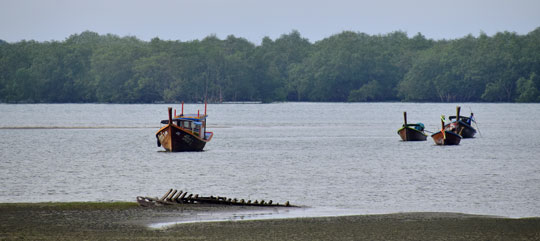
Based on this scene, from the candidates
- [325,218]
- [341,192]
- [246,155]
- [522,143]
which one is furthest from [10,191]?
[522,143]

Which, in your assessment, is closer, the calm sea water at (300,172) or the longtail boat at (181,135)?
the calm sea water at (300,172)

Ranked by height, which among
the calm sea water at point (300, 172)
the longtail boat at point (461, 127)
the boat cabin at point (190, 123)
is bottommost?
the calm sea water at point (300, 172)

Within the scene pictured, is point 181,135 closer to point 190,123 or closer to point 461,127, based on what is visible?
point 190,123

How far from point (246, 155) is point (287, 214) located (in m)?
32.1

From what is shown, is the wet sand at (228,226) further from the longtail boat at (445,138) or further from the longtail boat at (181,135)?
the longtail boat at (445,138)

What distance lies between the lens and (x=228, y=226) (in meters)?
21.8

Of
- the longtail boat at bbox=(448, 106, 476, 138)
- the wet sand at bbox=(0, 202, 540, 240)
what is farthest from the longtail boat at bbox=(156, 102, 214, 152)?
the wet sand at bbox=(0, 202, 540, 240)

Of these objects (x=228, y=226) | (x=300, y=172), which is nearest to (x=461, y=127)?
(x=300, y=172)

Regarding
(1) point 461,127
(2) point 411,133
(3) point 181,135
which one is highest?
(3) point 181,135

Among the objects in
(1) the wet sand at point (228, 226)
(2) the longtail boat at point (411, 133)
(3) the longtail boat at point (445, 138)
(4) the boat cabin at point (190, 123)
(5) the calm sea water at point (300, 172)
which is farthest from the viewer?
(2) the longtail boat at point (411, 133)

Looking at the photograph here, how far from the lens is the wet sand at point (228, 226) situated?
20141 mm

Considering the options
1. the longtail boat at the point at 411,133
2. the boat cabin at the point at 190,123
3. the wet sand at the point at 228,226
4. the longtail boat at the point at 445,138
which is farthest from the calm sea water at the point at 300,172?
the wet sand at the point at 228,226

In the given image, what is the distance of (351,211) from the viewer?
1079 inches

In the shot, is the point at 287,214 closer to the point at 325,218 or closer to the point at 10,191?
the point at 325,218
